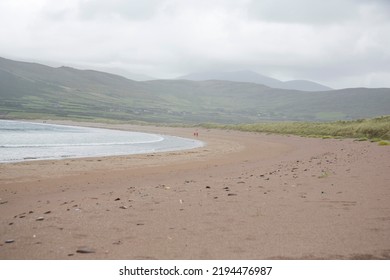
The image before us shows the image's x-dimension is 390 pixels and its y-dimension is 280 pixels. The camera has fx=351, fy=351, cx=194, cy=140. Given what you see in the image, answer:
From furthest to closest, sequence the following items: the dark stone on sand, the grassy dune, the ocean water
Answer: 1. the grassy dune
2. the ocean water
3. the dark stone on sand

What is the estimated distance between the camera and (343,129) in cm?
4981

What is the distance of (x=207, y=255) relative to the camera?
5719 mm

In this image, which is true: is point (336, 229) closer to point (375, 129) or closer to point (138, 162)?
point (138, 162)

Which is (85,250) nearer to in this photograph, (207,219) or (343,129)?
(207,219)

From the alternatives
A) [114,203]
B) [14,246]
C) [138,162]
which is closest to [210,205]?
[114,203]

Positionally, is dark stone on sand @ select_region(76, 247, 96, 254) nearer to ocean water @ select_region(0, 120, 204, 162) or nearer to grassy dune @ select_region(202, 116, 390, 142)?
ocean water @ select_region(0, 120, 204, 162)

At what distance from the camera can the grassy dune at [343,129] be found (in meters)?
42.0

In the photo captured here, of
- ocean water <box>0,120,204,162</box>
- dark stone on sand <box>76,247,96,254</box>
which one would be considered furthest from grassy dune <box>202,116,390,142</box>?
dark stone on sand <box>76,247,96,254</box>

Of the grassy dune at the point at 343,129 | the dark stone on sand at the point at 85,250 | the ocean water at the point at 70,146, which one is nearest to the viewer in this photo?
the dark stone on sand at the point at 85,250

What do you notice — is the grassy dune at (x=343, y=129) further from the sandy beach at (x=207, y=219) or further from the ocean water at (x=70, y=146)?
the sandy beach at (x=207, y=219)

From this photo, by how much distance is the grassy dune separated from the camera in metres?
42.0

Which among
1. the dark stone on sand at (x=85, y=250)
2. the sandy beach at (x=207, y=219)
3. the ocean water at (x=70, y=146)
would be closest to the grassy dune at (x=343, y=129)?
the ocean water at (x=70, y=146)

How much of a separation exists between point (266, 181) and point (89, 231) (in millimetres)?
7253

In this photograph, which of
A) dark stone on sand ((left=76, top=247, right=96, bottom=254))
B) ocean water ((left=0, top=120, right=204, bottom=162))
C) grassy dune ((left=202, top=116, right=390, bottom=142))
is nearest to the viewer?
dark stone on sand ((left=76, top=247, right=96, bottom=254))
